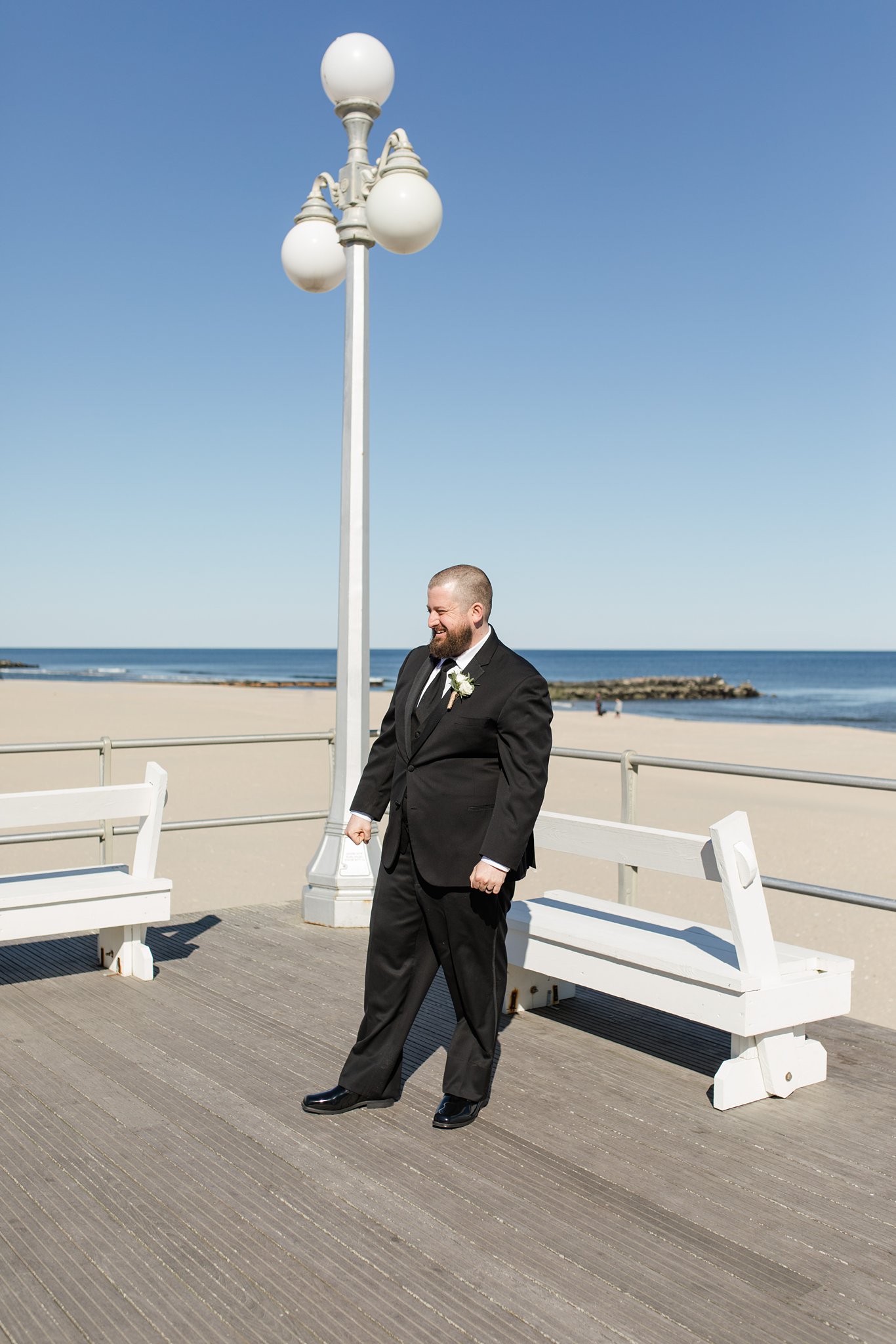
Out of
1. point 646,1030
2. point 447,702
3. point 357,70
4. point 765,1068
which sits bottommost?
point 646,1030

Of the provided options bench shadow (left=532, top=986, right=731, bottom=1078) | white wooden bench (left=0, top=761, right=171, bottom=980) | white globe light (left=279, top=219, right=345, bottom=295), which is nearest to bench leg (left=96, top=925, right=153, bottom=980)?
white wooden bench (left=0, top=761, right=171, bottom=980)

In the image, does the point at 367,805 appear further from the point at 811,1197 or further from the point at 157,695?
the point at 157,695

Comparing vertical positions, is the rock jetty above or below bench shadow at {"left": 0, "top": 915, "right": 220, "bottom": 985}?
above

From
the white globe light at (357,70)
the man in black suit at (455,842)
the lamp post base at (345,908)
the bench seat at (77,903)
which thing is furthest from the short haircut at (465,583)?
the white globe light at (357,70)

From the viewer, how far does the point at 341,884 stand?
5992 millimetres

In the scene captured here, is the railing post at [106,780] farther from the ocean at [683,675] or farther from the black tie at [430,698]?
the ocean at [683,675]

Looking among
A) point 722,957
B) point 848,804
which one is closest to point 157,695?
point 848,804

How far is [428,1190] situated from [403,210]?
4.70m

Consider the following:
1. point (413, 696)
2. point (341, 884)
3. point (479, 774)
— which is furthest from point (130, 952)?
point (479, 774)

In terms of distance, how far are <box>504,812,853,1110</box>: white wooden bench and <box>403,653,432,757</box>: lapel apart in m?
0.90

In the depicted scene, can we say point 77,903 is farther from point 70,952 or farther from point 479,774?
point 479,774

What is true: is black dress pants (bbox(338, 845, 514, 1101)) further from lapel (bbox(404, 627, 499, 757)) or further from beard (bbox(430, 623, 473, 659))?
beard (bbox(430, 623, 473, 659))

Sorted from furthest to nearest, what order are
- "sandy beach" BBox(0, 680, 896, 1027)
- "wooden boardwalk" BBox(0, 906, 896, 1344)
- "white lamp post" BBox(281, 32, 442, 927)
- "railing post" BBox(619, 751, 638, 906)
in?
"sandy beach" BBox(0, 680, 896, 1027) → "white lamp post" BBox(281, 32, 442, 927) → "railing post" BBox(619, 751, 638, 906) → "wooden boardwalk" BBox(0, 906, 896, 1344)

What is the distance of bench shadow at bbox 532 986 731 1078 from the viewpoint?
4.10 meters
